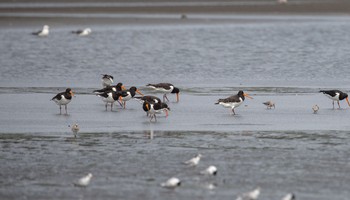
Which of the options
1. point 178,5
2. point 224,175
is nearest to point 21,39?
point 178,5

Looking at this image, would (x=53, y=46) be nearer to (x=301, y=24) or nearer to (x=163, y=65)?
(x=163, y=65)

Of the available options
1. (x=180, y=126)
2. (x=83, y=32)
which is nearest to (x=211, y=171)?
(x=180, y=126)

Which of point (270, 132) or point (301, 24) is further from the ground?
point (301, 24)

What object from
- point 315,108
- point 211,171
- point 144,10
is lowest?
point 211,171

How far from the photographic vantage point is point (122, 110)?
21.0 metres

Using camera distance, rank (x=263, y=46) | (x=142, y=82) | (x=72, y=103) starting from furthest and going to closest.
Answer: (x=263, y=46), (x=142, y=82), (x=72, y=103)

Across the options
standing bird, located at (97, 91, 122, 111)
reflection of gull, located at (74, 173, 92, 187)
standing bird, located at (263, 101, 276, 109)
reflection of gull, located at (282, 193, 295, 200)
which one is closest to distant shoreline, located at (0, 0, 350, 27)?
standing bird, located at (97, 91, 122, 111)

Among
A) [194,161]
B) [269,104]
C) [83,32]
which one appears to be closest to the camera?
[194,161]

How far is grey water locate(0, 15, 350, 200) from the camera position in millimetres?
12961

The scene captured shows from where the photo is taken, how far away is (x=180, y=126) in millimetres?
18172

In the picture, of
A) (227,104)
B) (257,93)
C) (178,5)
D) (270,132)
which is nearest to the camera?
(270,132)

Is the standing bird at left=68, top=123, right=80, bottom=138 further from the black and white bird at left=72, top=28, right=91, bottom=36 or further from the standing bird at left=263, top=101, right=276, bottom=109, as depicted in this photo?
the black and white bird at left=72, top=28, right=91, bottom=36

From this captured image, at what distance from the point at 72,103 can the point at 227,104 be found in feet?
13.8

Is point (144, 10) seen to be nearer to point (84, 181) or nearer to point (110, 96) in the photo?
point (110, 96)
